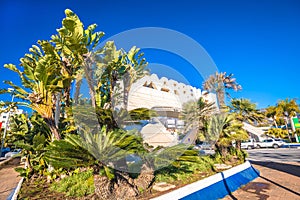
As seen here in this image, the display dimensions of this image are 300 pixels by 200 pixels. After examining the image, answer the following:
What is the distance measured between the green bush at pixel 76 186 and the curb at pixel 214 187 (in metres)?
1.94

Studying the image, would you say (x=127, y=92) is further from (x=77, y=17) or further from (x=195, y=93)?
(x=195, y=93)

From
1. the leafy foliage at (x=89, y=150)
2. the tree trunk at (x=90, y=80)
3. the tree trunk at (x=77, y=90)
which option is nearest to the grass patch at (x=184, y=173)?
the leafy foliage at (x=89, y=150)

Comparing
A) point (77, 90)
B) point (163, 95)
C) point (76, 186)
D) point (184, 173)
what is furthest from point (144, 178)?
point (163, 95)

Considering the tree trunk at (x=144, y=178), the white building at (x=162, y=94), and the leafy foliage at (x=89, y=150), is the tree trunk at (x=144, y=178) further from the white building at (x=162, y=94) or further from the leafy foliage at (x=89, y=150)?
the white building at (x=162, y=94)

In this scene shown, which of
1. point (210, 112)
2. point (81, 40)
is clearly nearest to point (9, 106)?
point (81, 40)

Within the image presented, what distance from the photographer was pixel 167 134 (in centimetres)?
848

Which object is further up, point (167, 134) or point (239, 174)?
point (167, 134)

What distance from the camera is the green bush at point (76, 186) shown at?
4.51 metres

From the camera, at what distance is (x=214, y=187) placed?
532 cm

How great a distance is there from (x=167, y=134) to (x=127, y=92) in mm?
3812

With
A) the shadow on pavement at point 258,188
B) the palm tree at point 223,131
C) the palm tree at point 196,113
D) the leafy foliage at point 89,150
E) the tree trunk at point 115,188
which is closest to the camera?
the leafy foliage at point 89,150

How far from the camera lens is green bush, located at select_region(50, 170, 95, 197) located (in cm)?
451

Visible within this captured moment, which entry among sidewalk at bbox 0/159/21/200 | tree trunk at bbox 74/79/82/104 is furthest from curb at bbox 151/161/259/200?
sidewalk at bbox 0/159/21/200

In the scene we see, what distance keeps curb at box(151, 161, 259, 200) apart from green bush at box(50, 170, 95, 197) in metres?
1.94
